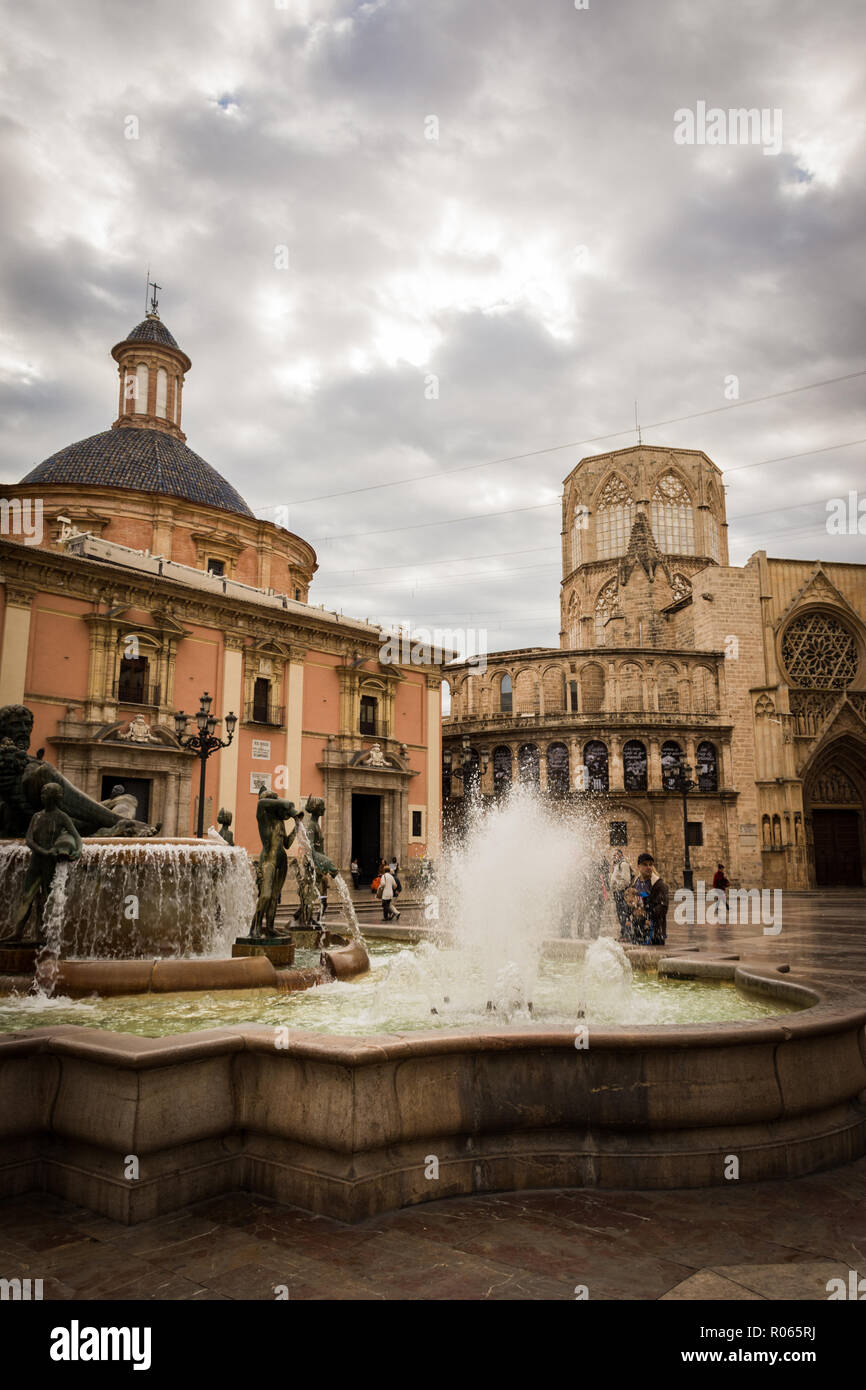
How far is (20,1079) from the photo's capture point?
3.63 meters

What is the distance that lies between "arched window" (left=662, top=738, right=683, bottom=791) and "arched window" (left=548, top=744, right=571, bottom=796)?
4187 millimetres

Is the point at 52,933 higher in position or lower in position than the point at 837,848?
lower

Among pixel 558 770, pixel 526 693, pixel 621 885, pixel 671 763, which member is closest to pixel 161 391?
pixel 526 693

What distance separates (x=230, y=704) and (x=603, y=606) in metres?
29.2

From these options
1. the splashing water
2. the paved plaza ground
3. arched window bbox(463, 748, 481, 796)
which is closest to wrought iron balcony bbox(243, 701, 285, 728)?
arched window bbox(463, 748, 481, 796)

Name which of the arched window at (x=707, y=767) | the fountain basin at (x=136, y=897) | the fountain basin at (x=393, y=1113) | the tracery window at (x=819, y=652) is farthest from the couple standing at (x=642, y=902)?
the tracery window at (x=819, y=652)

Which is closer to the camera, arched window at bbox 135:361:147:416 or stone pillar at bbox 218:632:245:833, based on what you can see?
stone pillar at bbox 218:632:245:833

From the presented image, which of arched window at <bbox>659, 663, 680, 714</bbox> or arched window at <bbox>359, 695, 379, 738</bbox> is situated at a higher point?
arched window at <bbox>659, 663, 680, 714</bbox>

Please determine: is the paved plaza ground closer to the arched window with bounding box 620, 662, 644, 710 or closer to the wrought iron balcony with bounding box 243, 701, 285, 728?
the wrought iron balcony with bounding box 243, 701, 285, 728

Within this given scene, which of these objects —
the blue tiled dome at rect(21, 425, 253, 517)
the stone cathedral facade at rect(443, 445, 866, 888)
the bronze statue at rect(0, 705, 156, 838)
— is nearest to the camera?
the bronze statue at rect(0, 705, 156, 838)

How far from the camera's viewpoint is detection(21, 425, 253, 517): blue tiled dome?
1178 inches

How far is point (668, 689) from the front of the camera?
3953cm

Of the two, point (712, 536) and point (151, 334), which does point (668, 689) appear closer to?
point (712, 536)
